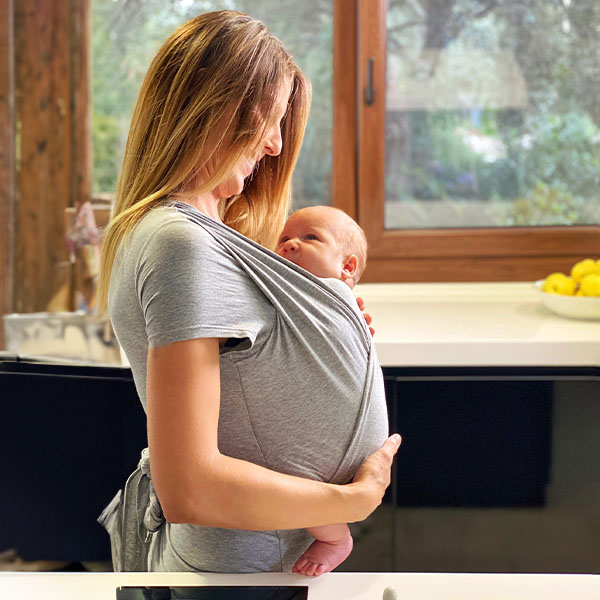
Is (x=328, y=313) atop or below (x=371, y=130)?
below

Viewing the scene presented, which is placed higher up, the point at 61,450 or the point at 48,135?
the point at 48,135

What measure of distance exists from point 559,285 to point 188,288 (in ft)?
5.44

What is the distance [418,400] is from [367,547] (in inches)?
14.5

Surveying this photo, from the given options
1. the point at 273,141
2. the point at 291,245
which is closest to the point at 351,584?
A: the point at 273,141

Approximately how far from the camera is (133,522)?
1.14m

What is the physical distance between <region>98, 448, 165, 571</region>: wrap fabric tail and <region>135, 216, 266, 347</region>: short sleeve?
353 mm

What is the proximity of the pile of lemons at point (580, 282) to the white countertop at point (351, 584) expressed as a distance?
1375mm

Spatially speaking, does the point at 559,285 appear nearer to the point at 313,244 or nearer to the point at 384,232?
the point at 384,232

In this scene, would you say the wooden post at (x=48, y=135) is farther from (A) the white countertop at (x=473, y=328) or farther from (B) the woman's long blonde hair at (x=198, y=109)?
(B) the woman's long blonde hair at (x=198, y=109)

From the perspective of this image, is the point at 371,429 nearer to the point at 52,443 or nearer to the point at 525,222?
the point at 52,443

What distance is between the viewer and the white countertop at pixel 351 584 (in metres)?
0.87

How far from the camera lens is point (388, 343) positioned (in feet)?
6.24

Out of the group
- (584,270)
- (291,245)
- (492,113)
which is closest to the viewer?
(291,245)

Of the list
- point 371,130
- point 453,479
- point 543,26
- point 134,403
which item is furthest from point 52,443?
point 543,26
